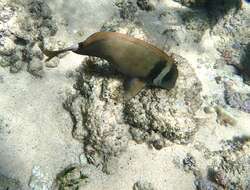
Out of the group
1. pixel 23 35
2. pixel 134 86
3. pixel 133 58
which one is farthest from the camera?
pixel 23 35

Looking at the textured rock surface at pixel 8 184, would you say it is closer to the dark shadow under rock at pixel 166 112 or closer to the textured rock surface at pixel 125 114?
the textured rock surface at pixel 125 114

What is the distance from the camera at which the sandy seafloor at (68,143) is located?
4.12 meters

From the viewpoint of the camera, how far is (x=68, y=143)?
4.34 m

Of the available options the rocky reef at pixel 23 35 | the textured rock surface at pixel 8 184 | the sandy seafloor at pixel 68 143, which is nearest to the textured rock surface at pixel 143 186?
the sandy seafloor at pixel 68 143

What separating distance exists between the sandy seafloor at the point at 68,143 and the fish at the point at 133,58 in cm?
86

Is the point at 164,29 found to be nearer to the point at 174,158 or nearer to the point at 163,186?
the point at 174,158

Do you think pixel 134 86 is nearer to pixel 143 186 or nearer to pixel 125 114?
pixel 125 114

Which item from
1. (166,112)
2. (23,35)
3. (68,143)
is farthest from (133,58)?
(23,35)

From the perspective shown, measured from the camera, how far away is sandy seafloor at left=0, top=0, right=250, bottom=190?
13.5ft

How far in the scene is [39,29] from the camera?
509 cm

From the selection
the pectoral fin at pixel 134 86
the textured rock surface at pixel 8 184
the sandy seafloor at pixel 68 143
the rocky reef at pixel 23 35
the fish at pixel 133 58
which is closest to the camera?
the fish at pixel 133 58

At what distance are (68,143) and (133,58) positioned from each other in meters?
1.39

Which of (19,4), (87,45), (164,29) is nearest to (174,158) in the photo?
(87,45)

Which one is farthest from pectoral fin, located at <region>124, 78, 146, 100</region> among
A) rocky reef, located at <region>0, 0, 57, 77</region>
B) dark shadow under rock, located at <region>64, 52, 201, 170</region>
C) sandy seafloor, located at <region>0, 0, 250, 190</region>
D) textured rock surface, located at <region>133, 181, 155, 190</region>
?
rocky reef, located at <region>0, 0, 57, 77</region>
